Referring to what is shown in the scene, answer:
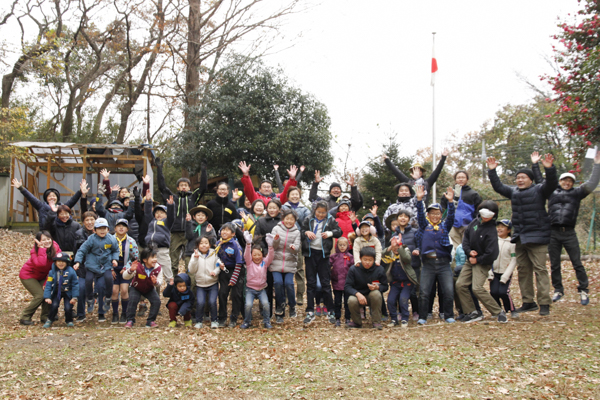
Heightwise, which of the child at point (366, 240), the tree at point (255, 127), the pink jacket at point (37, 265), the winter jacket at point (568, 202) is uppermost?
the tree at point (255, 127)

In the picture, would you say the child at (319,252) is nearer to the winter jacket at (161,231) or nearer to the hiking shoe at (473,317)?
the hiking shoe at (473,317)

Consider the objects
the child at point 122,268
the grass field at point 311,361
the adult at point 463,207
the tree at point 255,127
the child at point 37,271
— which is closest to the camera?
the grass field at point 311,361

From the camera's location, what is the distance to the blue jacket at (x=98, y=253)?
7445 millimetres

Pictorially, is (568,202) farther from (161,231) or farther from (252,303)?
(161,231)

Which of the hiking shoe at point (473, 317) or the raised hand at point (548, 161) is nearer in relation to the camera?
the raised hand at point (548, 161)

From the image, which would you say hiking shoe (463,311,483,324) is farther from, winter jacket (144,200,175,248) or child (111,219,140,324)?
child (111,219,140,324)

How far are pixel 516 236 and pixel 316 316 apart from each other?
10.9 feet

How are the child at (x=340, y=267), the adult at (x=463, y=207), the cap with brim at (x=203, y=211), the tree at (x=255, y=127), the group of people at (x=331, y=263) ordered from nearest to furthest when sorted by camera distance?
the group of people at (x=331, y=263)
the child at (x=340, y=267)
the cap with brim at (x=203, y=211)
the adult at (x=463, y=207)
the tree at (x=255, y=127)

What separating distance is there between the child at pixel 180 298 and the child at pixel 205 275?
5.8 inches

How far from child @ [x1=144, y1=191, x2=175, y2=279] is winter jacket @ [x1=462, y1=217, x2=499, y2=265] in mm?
4885

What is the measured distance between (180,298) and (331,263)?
2.40m

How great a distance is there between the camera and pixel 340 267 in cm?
765

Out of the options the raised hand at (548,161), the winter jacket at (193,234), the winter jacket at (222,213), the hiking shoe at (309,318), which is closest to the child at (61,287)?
the winter jacket at (193,234)

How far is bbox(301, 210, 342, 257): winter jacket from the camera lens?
24.9ft
